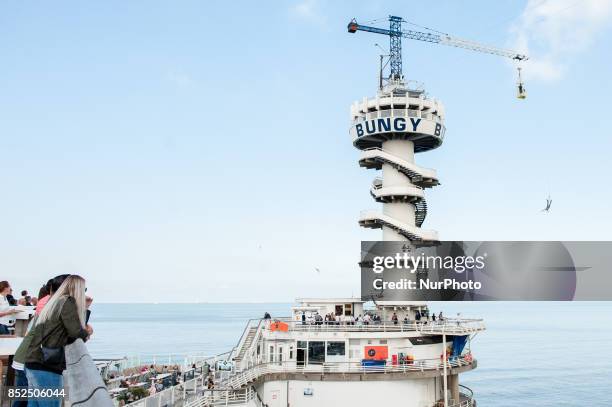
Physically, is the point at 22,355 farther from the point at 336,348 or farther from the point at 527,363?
the point at 527,363

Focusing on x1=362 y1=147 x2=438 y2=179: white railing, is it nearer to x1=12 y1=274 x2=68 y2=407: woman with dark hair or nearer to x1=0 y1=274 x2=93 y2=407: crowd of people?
x1=12 y1=274 x2=68 y2=407: woman with dark hair

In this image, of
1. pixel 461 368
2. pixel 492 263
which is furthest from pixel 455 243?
pixel 461 368

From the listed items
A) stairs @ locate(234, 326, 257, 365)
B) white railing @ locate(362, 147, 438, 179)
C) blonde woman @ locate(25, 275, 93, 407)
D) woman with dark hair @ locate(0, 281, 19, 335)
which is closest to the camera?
blonde woman @ locate(25, 275, 93, 407)

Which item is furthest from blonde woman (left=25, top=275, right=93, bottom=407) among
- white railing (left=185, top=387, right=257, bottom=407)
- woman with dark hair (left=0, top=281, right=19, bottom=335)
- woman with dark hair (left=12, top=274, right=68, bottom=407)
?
white railing (left=185, top=387, right=257, bottom=407)

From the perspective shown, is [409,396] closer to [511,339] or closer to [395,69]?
[395,69]

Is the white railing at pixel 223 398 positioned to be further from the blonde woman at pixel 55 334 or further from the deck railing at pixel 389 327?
the blonde woman at pixel 55 334

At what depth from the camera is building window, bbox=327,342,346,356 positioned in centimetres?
4109

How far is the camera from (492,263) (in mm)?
44906

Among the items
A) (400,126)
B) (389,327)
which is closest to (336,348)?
(389,327)

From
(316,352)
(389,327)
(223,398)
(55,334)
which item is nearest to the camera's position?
(55,334)

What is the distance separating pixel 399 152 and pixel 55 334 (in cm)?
5055

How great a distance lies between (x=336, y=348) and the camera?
41.2 metres

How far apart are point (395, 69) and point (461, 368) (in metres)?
36.0

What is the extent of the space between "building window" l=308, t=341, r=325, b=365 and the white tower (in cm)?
1529
